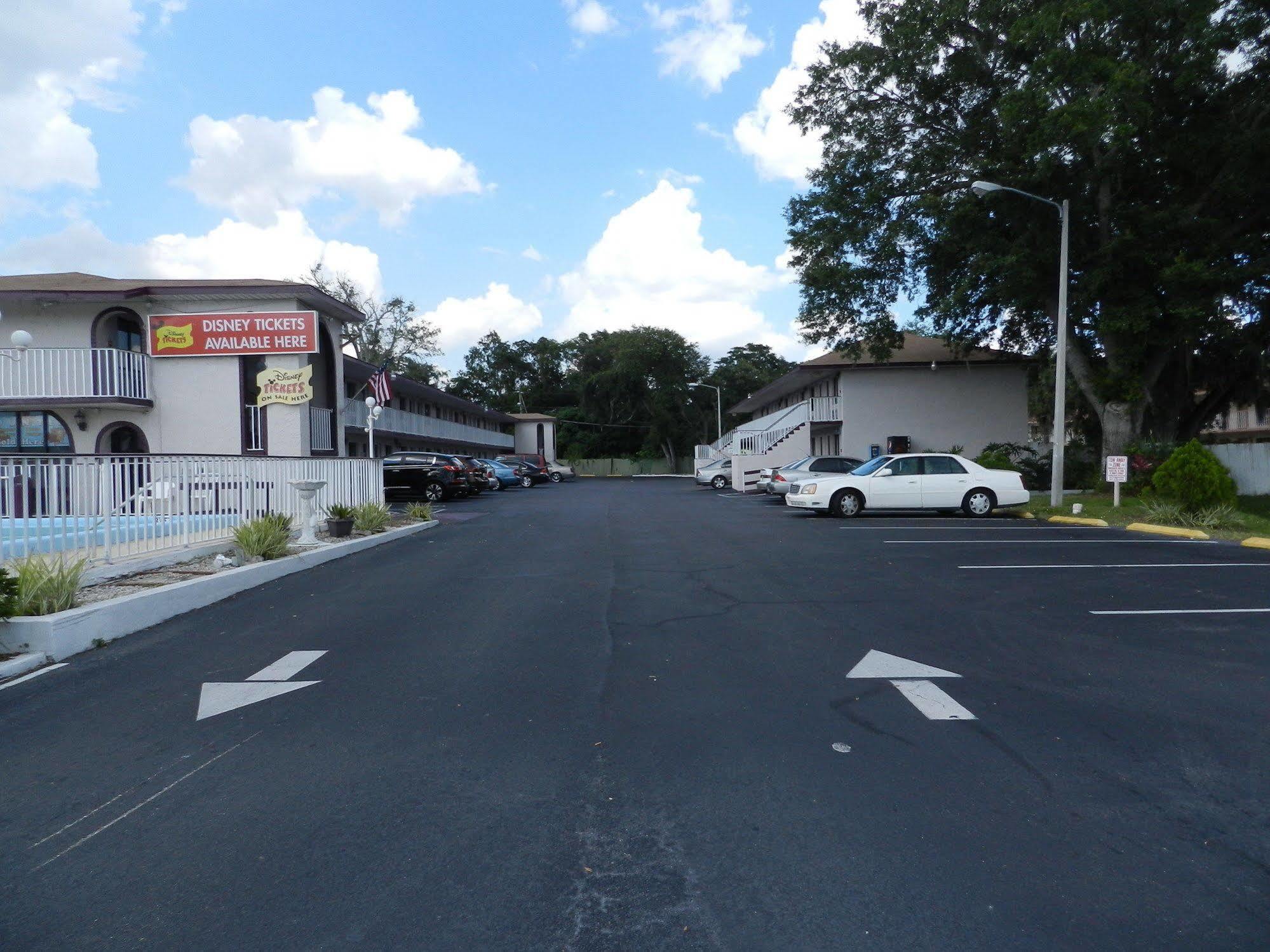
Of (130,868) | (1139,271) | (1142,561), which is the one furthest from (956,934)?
(1139,271)

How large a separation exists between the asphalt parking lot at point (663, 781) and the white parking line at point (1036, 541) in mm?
5330

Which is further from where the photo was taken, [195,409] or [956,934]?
[195,409]

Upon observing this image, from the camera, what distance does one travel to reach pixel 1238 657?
649cm

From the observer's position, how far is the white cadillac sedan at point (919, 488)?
768 inches

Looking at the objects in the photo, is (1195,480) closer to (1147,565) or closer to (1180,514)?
(1180,514)

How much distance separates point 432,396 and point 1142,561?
3805 centimetres

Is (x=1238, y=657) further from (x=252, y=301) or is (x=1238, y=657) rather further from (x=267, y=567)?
(x=252, y=301)

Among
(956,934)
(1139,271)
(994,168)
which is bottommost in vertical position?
(956,934)

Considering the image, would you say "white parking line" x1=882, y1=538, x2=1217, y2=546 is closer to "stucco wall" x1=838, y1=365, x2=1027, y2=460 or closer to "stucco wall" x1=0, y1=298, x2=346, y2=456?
"stucco wall" x1=0, y1=298, x2=346, y2=456

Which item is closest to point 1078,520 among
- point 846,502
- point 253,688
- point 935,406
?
point 846,502

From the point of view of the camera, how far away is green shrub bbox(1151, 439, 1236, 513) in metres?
16.6

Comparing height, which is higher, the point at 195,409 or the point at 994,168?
the point at 994,168

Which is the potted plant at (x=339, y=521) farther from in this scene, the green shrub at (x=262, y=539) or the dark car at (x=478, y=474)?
the dark car at (x=478, y=474)

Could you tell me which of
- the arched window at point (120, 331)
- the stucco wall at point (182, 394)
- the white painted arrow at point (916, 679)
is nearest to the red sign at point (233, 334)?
the stucco wall at point (182, 394)
